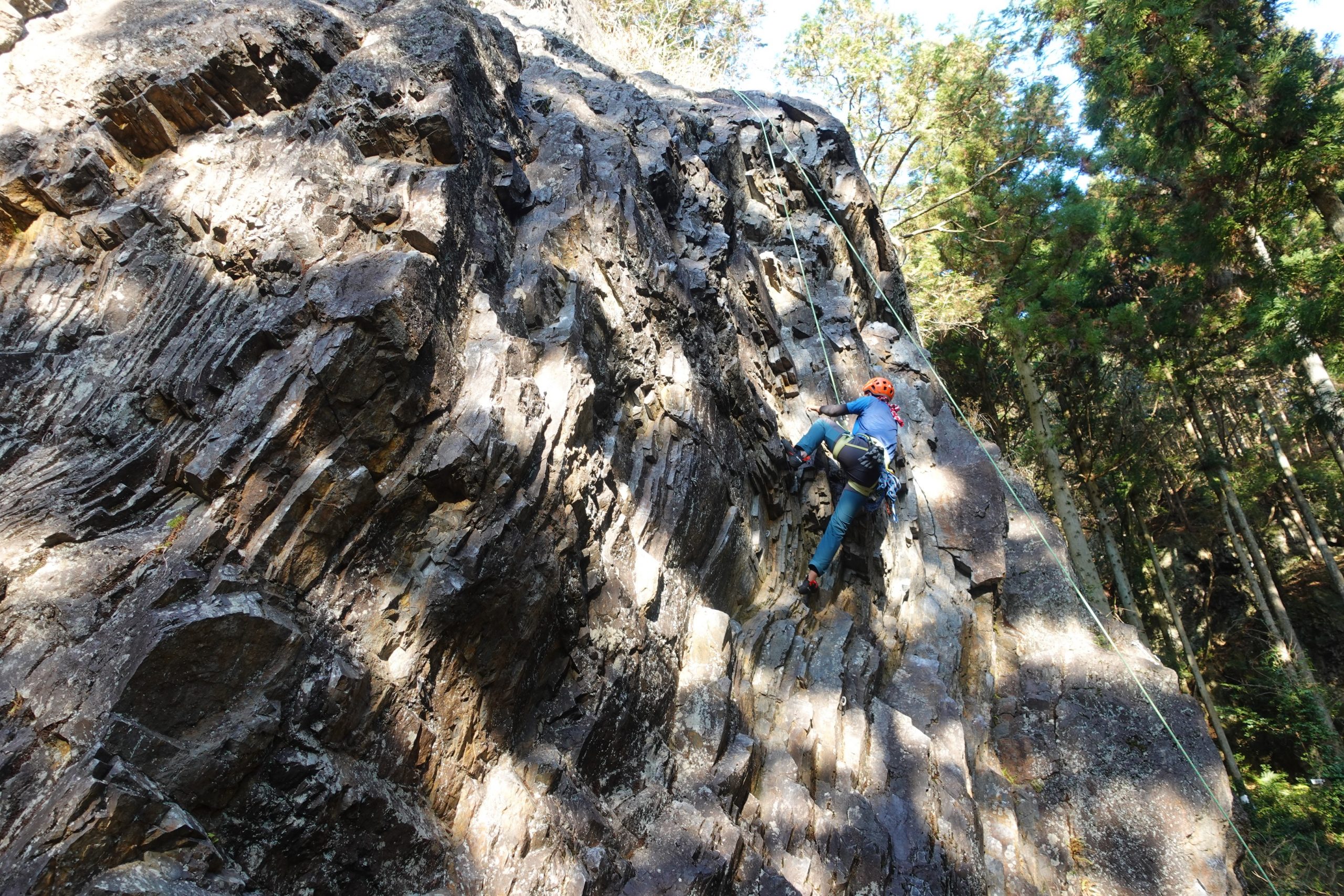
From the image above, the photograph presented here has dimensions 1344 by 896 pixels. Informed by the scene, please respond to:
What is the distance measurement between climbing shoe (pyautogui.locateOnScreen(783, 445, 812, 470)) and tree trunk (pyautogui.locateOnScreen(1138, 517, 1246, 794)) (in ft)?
37.7

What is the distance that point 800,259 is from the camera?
10664 millimetres

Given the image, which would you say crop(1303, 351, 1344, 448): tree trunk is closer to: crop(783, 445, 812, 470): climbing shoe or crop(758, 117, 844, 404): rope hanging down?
crop(758, 117, 844, 404): rope hanging down

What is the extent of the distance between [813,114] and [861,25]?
674 centimetres

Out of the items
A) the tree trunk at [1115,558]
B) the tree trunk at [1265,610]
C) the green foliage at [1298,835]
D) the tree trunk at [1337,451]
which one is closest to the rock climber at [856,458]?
the green foliage at [1298,835]

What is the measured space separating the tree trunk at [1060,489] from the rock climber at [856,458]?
584 centimetres

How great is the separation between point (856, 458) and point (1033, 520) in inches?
139

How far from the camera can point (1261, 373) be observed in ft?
43.7

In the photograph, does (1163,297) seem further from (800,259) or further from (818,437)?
(818,437)

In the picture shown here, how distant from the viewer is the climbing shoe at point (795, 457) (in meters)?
8.02

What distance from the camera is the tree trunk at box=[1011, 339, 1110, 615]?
39.0ft

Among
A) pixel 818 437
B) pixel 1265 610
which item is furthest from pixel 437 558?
pixel 1265 610

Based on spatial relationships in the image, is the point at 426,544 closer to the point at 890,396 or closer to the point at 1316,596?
the point at 890,396

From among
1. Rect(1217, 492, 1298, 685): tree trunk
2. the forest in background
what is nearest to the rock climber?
the forest in background

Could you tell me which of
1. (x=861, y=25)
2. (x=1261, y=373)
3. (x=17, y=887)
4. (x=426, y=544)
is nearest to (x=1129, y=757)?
(x=426, y=544)
